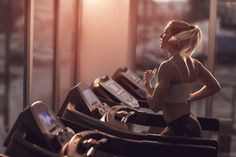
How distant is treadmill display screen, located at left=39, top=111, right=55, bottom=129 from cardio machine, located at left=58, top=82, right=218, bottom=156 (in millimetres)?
475

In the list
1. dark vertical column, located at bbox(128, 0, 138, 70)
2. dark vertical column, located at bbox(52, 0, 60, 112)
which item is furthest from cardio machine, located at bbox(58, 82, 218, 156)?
dark vertical column, located at bbox(128, 0, 138, 70)

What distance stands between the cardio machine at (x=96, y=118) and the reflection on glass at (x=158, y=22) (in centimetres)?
197

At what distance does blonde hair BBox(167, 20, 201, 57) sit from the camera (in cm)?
274

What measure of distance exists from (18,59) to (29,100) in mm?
336

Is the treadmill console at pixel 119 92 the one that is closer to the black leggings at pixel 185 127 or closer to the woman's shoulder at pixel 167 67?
the black leggings at pixel 185 127

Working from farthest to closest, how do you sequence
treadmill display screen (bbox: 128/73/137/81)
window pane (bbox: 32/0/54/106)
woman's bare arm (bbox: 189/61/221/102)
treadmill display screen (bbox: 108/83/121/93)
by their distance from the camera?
1. treadmill display screen (bbox: 128/73/137/81)
2. window pane (bbox: 32/0/54/106)
3. treadmill display screen (bbox: 108/83/121/93)
4. woman's bare arm (bbox: 189/61/221/102)

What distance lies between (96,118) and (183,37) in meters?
0.76

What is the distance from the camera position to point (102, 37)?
5266 millimetres

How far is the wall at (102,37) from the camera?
521 cm

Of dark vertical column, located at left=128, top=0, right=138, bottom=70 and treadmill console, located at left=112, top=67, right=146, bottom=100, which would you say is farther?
dark vertical column, located at left=128, top=0, right=138, bottom=70

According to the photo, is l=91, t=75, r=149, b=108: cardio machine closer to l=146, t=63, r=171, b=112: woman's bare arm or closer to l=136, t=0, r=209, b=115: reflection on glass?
l=146, t=63, r=171, b=112: woman's bare arm

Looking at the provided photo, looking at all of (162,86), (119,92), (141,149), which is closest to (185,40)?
(162,86)

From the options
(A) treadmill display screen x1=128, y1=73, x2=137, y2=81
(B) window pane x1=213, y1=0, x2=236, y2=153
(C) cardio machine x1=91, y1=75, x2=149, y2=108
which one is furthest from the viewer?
(B) window pane x1=213, y1=0, x2=236, y2=153

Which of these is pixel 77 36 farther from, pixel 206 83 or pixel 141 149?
pixel 141 149
